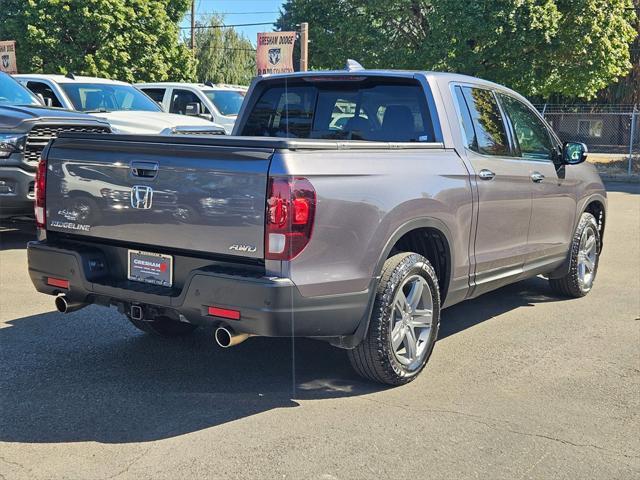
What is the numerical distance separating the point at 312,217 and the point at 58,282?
1.73m

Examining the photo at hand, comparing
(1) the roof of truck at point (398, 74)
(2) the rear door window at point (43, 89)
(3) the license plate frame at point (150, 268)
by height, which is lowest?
(3) the license plate frame at point (150, 268)

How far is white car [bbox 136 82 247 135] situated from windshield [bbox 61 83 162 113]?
7.18ft

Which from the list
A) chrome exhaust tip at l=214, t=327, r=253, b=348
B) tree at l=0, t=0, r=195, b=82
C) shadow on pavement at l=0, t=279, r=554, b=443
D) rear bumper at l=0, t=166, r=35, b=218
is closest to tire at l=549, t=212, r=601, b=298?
shadow on pavement at l=0, t=279, r=554, b=443

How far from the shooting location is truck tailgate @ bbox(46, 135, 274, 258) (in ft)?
12.6

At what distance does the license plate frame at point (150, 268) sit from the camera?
165 inches

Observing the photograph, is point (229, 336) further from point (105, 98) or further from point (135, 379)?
point (105, 98)

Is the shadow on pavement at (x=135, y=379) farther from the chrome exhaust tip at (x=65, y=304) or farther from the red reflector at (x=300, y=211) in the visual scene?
the red reflector at (x=300, y=211)

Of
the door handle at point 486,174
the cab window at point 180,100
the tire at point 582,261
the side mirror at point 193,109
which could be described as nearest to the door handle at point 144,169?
the door handle at point 486,174

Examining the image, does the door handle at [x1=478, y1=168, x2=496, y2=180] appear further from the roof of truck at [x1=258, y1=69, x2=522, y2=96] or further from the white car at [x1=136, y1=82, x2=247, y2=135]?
the white car at [x1=136, y1=82, x2=247, y2=135]

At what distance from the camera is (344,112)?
5.61 m

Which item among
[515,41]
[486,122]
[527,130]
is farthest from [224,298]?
[515,41]

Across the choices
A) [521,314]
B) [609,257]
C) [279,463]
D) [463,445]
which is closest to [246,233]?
[279,463]

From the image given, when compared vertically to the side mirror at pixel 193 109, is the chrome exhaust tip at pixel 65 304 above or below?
below

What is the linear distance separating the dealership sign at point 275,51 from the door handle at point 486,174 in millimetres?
12133
